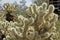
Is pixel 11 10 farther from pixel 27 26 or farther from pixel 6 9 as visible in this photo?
pixel 27 26

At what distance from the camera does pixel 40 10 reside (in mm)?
2250

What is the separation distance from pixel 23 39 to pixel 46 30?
28cm

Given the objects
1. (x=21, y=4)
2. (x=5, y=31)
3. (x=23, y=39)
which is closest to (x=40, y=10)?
(x=23, y=39)

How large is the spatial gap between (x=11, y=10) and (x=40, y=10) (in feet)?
8.41

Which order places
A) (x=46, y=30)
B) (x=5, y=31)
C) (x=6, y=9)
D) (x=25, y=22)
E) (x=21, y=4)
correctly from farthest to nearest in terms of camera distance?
1. (x=21, y=4)
2. (x=6, y=9)
3. (x=5, y=31)
4. (x=46, y=30)
5. (x=25, y=22)

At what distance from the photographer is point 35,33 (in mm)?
2154

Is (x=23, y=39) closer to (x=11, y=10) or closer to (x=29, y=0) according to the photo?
(x=11, y=10)

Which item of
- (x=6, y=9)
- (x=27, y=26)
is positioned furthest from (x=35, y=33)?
(x=6, y=9)

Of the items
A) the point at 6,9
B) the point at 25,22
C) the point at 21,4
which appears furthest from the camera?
the point at 21,4

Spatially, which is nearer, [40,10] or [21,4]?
[40,10]

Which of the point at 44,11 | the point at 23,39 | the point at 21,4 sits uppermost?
the point at 21,4

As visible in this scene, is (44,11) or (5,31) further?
(5,31)

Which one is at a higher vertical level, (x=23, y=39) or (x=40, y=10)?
(x=40, y=10)

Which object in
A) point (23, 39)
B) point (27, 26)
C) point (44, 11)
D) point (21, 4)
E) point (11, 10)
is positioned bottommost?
Answer: point (23, 39)
